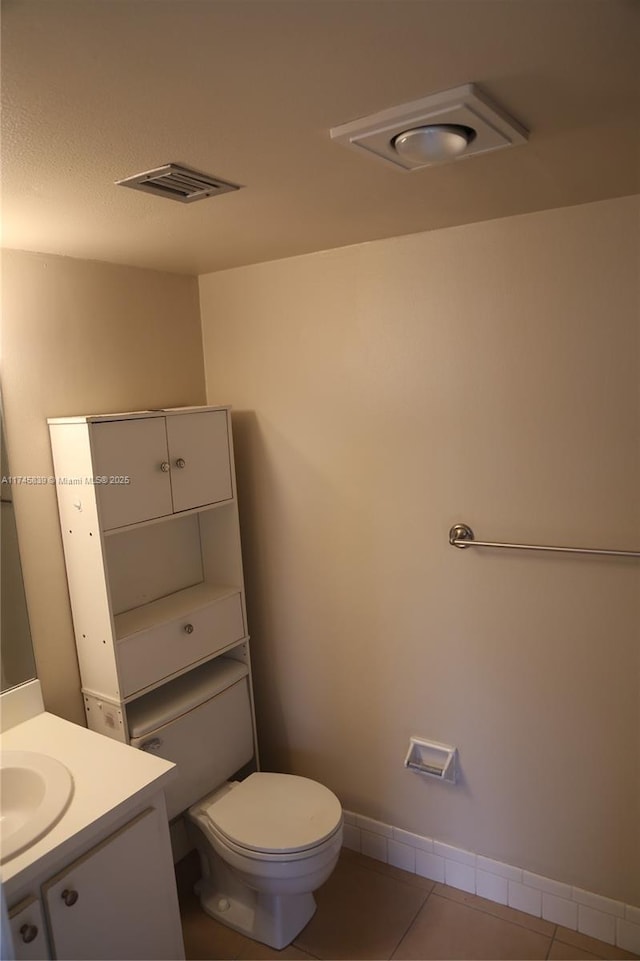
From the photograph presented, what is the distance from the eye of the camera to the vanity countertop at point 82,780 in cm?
129

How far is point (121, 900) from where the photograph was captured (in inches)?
58.3

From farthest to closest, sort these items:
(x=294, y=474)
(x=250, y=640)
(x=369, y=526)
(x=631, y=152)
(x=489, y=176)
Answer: (x=250, y=640)
(x=294, y=474)
(x=369, y=526)
(x=489, y=176)
(x=631, y=152)

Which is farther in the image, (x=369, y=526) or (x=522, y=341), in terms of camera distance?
(x=369, y=526)

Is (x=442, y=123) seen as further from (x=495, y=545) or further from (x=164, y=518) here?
(x=164, y=518)

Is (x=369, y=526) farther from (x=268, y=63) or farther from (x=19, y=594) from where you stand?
(x=268, y=63)

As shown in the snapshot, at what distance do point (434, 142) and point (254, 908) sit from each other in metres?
2.18

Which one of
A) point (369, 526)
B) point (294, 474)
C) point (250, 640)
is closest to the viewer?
point (369, 526)

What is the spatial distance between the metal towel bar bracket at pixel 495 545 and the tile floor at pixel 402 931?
1.19m

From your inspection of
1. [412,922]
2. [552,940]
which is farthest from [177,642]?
[552,940]

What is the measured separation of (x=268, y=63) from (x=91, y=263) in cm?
136

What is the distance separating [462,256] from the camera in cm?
187

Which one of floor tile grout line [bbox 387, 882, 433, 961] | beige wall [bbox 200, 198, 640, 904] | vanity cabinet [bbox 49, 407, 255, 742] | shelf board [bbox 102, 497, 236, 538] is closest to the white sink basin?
vanity cabinet [bbox 49, 407, 255, 742]

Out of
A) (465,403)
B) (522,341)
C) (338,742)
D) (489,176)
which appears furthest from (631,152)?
(338,742)

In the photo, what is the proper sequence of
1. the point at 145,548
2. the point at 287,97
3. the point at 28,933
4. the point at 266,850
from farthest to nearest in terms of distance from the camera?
the point at 145,548, the point at 266,850, the point at 28,933, the point at 287,97
